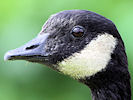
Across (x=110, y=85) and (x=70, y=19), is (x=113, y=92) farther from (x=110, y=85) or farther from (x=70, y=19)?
(x=70, y=19)

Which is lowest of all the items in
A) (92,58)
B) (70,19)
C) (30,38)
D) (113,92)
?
(30,38)

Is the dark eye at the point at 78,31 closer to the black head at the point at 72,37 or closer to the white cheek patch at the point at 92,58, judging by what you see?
the black head at the point at 72,37

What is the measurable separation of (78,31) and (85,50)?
16cm

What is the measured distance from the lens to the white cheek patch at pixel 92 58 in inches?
116

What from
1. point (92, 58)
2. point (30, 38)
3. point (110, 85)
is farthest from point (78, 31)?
point (30, 38)

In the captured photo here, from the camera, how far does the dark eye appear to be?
2982 mm

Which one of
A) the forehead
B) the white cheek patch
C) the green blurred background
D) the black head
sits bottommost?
the green blurred background

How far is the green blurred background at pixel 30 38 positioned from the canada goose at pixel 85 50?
1.74 meters

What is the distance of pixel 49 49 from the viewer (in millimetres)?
2992

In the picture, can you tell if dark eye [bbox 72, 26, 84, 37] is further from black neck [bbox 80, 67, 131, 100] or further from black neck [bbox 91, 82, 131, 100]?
black neck [bbox 91, 82, 131, 100]

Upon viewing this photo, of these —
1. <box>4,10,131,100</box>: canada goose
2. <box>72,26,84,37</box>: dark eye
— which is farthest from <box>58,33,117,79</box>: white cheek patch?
<box>72,26,84,37</box>: dark eye

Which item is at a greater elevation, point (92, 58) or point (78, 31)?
point (78, 31)

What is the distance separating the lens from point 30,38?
189 inches

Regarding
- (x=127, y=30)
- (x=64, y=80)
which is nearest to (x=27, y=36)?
(x=64, y=80)
